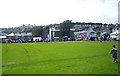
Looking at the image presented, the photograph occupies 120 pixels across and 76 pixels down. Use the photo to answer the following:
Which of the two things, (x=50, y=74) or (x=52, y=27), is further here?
(x=52, y=27)

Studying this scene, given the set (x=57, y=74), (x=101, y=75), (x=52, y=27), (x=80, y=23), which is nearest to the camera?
(x=101, y=75)

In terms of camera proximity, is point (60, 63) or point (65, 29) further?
point (65, 29)

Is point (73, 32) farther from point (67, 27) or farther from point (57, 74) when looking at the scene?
point (57, 74)

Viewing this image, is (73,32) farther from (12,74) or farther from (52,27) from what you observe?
(12,74)

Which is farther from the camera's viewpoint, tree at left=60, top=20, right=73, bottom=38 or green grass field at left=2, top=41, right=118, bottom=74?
tree at left=60, top=20, right=73, bottom=38

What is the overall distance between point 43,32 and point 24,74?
132509mm

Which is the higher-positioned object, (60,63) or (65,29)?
(65,29)

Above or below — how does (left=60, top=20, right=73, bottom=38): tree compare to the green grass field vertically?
above

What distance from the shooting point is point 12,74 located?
54.8ft

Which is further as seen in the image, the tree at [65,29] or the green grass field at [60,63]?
the tree at [65,29]

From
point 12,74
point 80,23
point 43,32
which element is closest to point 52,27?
point 43,32

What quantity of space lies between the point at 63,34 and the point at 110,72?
4890 inches

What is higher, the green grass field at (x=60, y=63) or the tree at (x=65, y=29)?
the tree at (x=65, y=29)

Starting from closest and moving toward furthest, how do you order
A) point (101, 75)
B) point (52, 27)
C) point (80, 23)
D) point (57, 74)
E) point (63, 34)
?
point (101, 75), point (57, 74), point (63, 34), point (52, 27), point (80, 23)
